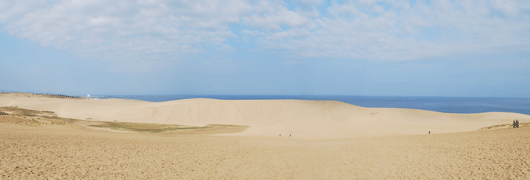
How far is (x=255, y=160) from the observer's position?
45.7 feet

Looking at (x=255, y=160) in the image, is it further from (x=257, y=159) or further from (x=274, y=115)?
(x=274, y=115)

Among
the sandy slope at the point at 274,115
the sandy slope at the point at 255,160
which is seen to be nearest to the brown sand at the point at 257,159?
the sandy slope at the point at 255,160

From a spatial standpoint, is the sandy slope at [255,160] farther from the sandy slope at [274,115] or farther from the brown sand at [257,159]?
the sandy slope at [274,115]

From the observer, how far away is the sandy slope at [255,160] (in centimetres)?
1046

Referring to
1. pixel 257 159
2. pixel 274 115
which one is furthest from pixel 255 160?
pixel 274 115

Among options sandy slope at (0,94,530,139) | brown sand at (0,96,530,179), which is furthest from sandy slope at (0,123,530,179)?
sandy slope at (0,94,530,139)

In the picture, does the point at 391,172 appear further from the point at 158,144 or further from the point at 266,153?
the point at 158,144

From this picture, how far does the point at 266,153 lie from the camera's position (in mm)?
15555

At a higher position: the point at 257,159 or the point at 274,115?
the point at 274,115

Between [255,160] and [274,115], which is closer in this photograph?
[255,160]

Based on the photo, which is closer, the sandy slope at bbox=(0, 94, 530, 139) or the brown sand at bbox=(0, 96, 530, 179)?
the brown sand at bbox=(0, 96, 530, 179)

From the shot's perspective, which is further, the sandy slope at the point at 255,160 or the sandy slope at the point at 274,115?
the sandy slope at the point at 274,115

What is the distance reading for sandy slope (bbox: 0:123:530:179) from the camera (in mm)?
10461

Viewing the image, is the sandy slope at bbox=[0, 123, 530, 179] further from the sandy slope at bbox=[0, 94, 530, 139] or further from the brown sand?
the sandy slope at bbox=[0, 94, 530, 139]
